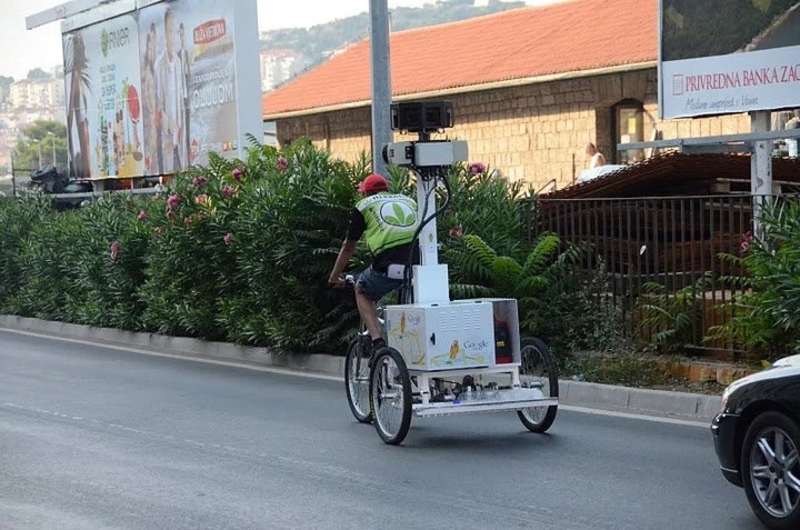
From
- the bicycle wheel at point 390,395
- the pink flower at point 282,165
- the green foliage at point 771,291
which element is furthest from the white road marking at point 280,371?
the pink flower at point 282,165

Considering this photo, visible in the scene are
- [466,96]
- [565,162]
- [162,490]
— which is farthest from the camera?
[466,96]

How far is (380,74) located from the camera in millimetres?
17578

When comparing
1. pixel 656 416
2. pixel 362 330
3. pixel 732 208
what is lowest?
pixel 656 416

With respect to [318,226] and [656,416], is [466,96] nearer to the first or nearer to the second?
[318,226]

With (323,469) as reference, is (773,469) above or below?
above

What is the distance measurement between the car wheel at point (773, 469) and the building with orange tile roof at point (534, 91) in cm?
1829

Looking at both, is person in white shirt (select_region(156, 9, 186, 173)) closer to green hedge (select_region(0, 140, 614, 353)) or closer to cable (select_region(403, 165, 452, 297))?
green hedge (select_region(0, 140, 614, 353))

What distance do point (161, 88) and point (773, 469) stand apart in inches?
820

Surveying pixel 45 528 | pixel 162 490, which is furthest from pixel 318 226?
pixel 45 528

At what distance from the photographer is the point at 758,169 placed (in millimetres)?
14828

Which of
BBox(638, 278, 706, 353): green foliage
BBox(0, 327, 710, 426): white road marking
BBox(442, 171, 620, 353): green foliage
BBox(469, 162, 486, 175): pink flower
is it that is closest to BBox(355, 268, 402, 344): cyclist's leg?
BBox(0, 327, 710, 426): white road marking

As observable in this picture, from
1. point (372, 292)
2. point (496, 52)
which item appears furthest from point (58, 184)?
point (372, 292)

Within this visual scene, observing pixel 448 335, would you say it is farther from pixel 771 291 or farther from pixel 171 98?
pixel 171 98

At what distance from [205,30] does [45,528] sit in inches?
686
